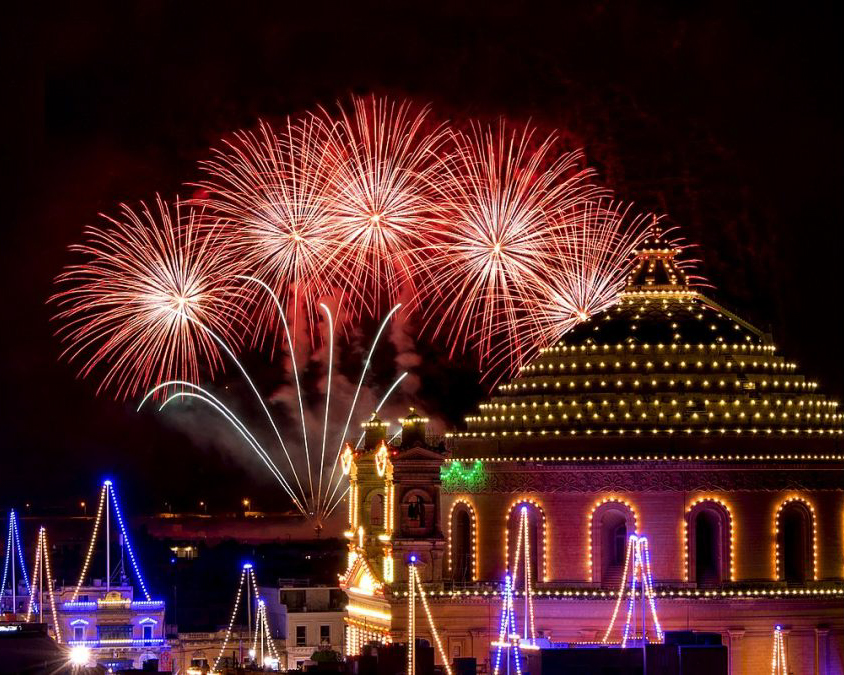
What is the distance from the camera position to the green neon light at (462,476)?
10338cm

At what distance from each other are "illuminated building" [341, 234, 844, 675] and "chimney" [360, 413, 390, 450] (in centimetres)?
372

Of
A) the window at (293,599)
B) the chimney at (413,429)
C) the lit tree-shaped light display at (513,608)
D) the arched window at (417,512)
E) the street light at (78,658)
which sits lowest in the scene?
the street light at (78,658)

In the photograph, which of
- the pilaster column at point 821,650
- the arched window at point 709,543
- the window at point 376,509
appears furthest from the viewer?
the window at point 376,509

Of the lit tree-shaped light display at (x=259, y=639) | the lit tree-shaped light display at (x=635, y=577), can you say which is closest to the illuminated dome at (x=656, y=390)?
the lit tree-shaped light display at (x=635, y=577)

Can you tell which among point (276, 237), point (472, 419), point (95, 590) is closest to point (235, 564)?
point (95, 590)

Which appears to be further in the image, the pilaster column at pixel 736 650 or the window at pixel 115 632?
the window at pixel 115 632

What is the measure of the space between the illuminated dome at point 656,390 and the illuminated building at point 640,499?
8cm

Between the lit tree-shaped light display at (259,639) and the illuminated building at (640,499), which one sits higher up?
the illuminated building at (640,499)

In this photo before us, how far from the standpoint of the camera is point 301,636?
385 feet

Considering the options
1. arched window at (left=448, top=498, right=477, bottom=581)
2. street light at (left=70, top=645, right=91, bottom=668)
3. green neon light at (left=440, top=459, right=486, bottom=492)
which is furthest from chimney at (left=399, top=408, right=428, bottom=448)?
street light at (left=70, top=645, right=91, bottom=668)

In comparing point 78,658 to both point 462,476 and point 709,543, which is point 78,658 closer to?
point 462,476

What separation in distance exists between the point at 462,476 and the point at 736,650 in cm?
1304

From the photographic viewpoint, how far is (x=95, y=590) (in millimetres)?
113688

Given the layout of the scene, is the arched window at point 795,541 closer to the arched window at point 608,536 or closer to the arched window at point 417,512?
the arched window at point 608,536
